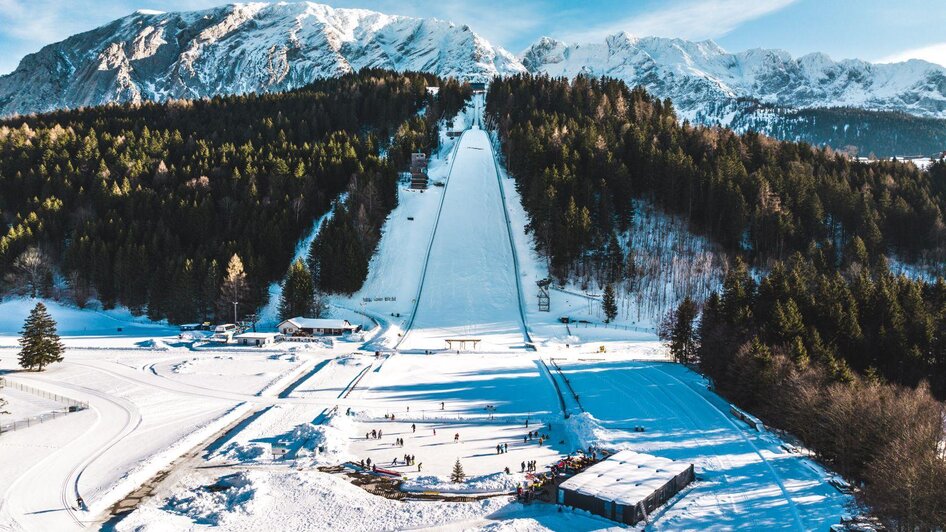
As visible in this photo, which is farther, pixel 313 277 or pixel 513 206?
pixel 513 206

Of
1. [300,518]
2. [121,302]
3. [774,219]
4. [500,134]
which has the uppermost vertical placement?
[500,134]

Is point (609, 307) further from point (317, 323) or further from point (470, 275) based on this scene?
point (317, 323)

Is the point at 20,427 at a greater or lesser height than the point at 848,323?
lesser

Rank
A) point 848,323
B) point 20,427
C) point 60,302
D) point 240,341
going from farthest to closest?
point 60,302 → point 240,341 → point 848,323 → point 20,427

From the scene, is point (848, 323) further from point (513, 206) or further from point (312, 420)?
point (513, 206)

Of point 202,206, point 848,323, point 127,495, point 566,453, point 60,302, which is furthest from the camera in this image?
point 202,206

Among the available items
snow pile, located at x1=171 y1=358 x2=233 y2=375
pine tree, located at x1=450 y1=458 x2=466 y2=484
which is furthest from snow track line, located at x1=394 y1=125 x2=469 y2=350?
pine tree, located at x1=450 y1=458 x2=466 y2=484

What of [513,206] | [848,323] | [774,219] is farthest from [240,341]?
[774,219]

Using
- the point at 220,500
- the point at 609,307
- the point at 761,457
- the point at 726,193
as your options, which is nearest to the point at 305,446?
the point at 220,500
